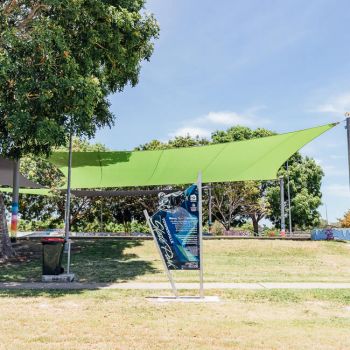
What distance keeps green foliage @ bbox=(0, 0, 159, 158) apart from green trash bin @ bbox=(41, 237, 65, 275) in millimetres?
2683

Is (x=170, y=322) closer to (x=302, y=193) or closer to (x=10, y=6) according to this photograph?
(x=10, y=6)

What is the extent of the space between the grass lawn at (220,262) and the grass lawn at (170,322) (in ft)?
10.1

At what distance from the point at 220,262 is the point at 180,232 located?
7.21 m

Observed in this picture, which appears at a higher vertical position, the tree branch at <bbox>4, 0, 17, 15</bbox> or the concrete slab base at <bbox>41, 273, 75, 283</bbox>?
the tree branch at <bbox>4, 0, 17, 15</bbox>

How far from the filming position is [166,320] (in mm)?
6324

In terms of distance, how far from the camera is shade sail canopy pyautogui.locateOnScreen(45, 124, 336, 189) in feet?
51.4

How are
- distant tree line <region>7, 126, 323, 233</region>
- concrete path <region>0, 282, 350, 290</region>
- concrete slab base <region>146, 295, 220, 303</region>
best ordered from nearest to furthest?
concrete slab base <region>146, 295, 220, 303</region> → concrete path <region>0, 282, 350, 290</region> → distant tree line <region>7, 126, 323, 233</region>

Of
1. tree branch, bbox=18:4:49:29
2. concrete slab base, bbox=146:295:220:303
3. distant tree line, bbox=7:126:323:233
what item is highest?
tree branch, bbox=18:4:49:29

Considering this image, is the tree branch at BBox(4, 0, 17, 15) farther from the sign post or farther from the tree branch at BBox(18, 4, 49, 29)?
the sign post

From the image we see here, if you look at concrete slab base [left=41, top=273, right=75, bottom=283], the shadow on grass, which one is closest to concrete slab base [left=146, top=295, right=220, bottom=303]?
the shadow on grass

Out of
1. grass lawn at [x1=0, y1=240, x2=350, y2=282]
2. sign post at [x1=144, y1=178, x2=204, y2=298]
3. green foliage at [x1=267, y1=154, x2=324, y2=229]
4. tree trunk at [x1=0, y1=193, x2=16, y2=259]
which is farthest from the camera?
green foliage at [x1=267, y1=154, x2=324, y2=229]

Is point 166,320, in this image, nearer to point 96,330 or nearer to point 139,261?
point 96,330

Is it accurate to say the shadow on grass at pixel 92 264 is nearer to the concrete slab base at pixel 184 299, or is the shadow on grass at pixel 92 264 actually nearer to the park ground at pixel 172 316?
the park ground at pixel 172 316

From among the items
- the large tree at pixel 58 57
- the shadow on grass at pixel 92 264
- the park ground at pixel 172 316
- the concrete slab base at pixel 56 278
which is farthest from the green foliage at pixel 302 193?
the concrete slab base at pixel 56 278
